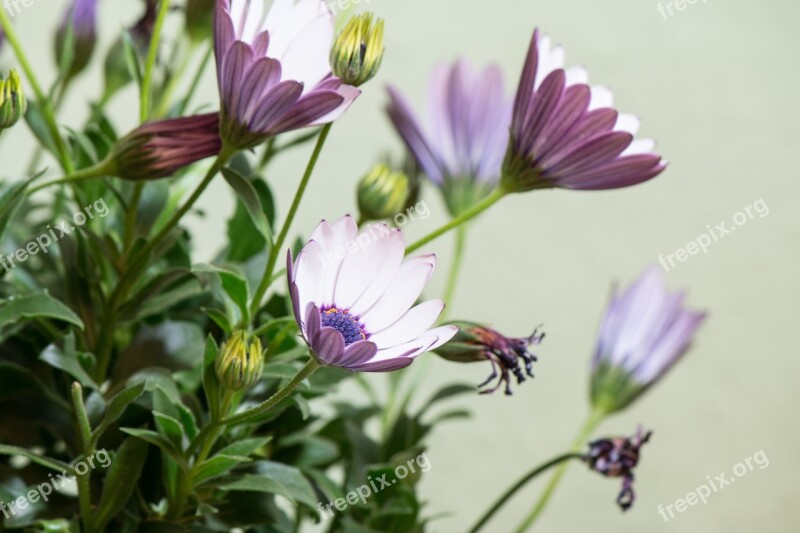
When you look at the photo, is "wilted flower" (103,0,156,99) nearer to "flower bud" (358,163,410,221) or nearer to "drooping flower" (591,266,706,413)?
"flower bud" (358,163,410,221)

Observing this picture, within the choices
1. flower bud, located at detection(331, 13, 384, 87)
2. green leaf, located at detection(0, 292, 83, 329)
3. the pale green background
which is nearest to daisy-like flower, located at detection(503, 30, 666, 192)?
flower bud, located at detection(331, 13, 384, 87)

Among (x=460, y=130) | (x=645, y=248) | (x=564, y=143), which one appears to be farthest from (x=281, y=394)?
(x=645, y=248)

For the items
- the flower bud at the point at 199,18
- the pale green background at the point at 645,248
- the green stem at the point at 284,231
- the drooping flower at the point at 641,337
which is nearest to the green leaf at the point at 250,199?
the green stem at the point at 284,231

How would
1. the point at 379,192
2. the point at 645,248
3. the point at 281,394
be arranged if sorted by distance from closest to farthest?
the point at 281,394 < the point at 379,192 < the point at 645,248

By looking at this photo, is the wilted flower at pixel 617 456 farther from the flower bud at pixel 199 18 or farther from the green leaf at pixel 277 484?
the flower bud at pixel 199 18

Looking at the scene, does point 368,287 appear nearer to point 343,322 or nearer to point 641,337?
point 343,322

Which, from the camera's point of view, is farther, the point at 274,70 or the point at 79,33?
the point at 79,33
